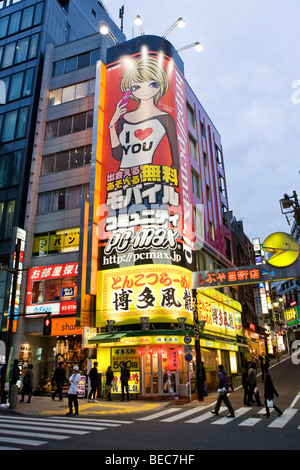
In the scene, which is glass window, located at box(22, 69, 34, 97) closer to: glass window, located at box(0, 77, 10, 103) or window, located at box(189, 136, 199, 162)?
glass window, located at box(0, 77, 10, 103)

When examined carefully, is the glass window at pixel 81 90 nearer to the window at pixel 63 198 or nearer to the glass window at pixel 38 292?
the window at pixel 63 198

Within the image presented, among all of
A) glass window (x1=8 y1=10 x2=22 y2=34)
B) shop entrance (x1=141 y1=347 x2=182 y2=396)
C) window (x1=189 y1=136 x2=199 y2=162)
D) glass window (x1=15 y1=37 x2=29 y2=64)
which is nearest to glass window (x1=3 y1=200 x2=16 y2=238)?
glass window (x1=15 y1=37 x2=29 y2=64)

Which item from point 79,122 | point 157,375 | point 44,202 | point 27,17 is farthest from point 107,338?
point 27,17

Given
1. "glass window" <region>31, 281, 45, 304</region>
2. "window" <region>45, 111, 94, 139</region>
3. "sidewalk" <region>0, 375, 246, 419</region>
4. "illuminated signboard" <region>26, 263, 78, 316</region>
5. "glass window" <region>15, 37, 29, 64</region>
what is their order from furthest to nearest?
1. "glass window" <region>15, 37, 29, 64</region>
2. "window" <region>45, 111, 94, 139</region>
3. "glass window" <region>31, 281, 45, 304</region>
4. "illuminated signboard" <region>26, 263, 78, 316</region>
5. "sidewalk" <region>0, 375, 246, 419</region>

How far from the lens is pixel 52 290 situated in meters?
27.3

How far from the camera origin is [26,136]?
31906 millimetres

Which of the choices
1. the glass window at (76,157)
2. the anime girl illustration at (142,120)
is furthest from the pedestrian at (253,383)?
the glass window at (76,157)

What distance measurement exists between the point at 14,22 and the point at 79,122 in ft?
51.9

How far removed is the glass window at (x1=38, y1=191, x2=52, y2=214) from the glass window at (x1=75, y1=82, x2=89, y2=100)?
9196 millimetres

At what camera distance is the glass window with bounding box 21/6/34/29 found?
3628 cm

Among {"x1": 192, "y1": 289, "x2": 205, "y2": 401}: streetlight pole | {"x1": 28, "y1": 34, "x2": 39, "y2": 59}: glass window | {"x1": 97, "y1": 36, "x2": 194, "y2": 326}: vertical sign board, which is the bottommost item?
{"x1": 192, "y1": 289, "x2": 205, "y2": 401}: streetlight pole

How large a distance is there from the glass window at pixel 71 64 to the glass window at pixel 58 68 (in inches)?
21.3

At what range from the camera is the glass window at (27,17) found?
3628 centimetres
